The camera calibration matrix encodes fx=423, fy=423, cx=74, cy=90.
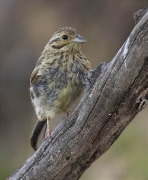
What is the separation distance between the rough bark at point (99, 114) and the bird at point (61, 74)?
38 cm

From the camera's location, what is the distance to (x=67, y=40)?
375cm

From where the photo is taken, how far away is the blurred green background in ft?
25.2

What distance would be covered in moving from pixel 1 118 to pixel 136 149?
3.16 meters

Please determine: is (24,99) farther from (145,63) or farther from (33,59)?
(145,63)

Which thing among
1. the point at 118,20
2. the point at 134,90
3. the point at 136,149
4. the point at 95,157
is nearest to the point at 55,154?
the point at 95,157

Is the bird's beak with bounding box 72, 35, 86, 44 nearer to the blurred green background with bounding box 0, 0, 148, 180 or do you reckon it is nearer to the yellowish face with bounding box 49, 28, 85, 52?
the yellowish face with bounding box 49, 28, 85, 52

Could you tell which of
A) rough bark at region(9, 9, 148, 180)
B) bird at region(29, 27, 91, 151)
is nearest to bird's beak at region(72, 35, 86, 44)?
bird at region(29, 27, 91, 151)

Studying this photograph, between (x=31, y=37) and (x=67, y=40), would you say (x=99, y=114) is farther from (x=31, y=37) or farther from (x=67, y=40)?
(x=31, y=37)

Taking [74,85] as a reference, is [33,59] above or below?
above

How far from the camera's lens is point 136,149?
590 cm

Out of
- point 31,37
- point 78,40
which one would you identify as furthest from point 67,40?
point 31,37

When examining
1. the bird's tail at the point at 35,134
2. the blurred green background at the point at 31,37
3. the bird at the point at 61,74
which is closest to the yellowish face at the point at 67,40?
the bird at the point at 61,74

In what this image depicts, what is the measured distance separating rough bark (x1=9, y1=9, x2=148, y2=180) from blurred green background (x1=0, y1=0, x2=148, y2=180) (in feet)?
12.2

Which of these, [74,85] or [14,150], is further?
[14,150]
